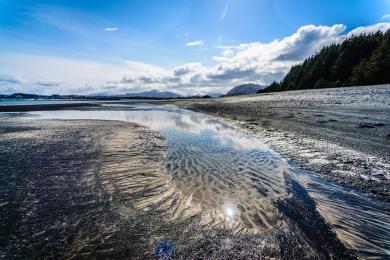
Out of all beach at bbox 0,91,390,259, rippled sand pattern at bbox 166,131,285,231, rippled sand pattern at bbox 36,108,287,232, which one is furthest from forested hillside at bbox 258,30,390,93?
rippled sand pattern at bbox 166,131,285,231

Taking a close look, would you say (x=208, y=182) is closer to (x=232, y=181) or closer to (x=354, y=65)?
(x=232, y=181)

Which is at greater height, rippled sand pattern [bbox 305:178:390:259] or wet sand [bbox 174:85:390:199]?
wet sand [bbox 174:85:390:199]

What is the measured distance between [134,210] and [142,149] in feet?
23.3

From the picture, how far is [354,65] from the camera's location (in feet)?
232

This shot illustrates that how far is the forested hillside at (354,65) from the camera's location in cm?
5312

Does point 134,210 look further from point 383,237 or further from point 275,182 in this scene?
point 383,237

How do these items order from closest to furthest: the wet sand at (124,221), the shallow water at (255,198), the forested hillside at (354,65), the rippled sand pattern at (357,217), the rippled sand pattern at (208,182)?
the wet sand at (124,221) → the rippled sand pattern at (357,217) → the shallow water at (255,198) → the rippled sand pattern at (208,182) → the forested hillside at (354,65)

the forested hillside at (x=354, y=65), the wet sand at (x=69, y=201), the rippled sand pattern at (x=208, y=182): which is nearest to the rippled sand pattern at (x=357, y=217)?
the rippled sand pattern at (x=208, y=182)

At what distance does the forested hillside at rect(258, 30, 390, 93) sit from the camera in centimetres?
5312

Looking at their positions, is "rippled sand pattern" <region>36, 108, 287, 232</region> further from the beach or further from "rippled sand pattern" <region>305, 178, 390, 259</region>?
"rippled sand pattern" <region>305, 178, 390, 259</region>

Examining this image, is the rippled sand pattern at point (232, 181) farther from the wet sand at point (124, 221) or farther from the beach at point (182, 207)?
the wet sand at point (124, 221)

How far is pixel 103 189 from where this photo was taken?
7273 millimetres

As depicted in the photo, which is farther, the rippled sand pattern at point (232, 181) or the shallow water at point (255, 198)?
the rippled sand pattern at point (232, 181)

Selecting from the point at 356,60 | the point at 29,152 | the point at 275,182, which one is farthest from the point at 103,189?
the point at 356,60
